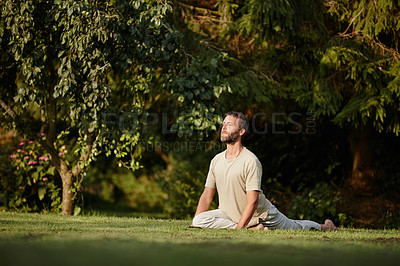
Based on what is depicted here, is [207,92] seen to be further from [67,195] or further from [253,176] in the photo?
[67,195]

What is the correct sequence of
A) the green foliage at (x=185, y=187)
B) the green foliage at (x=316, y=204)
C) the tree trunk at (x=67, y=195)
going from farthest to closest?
1. the green foliage at (x=185, y=187)
2. the green foliage at (x=316, y=204)
3. the tree trunk at (x=67, y=195)

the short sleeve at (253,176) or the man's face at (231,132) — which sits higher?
the man's face at (231,132)

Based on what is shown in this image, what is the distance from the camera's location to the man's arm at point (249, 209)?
6135 mm

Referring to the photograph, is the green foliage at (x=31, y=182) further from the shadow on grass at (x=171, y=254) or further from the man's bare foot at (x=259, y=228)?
the shadow on grass at (x=171, y=254)

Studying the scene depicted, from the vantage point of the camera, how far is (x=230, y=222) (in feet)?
21.0

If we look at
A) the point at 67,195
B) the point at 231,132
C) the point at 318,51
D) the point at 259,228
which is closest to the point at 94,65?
the point at 67,195

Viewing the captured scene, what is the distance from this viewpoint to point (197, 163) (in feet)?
50.6

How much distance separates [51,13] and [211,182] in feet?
13.3

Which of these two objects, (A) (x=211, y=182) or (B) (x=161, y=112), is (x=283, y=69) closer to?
(B) (x=161, y=112)

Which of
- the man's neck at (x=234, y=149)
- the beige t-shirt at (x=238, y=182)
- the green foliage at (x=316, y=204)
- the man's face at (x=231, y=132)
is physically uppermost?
the man's face at (x=231, y=132)

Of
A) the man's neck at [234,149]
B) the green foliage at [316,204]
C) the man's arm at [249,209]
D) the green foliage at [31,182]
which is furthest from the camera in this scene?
the green foliage at [316,204]

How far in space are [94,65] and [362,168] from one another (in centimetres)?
771

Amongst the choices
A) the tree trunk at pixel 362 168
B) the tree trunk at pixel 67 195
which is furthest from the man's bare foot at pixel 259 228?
the tree trunk at pixel 362 168

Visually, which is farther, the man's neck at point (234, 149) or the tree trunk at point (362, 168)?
the tree trunk at point (362, 168)
